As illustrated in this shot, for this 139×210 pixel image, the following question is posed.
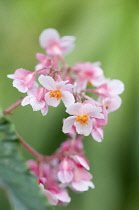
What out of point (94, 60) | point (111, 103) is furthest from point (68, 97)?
point (94, 60)

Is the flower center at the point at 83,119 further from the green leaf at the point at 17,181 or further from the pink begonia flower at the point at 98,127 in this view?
the green leaf at the point at 17,181

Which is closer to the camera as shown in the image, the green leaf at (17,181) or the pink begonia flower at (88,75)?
the green leaf at (17,181)

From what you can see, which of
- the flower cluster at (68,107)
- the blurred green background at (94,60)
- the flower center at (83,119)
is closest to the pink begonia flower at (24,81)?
the flower cluster at (68,107)

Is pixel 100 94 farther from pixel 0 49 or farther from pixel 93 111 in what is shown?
pixel 0 49

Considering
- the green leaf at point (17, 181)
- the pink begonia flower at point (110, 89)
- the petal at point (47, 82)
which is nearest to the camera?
the green leaf at point (17, 181)

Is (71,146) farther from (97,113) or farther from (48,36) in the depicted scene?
(48,36)

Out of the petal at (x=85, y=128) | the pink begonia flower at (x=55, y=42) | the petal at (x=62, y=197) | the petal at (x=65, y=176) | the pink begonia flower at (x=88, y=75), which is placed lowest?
the petal at (x=62, y=197)

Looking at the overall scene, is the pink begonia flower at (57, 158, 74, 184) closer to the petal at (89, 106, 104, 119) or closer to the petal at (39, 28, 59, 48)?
the petal at (89, 106, 104, 119)
